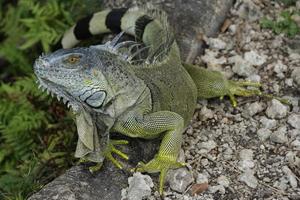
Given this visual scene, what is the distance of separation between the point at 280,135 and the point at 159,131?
96cm

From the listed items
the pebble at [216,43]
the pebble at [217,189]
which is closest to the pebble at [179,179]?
the pebble at [217,189]

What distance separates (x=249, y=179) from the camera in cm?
409

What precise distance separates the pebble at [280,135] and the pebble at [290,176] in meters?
0.29

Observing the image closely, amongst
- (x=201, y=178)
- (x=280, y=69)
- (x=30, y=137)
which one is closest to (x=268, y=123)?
(x=280, y=69)

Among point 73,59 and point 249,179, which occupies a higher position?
point 73,59

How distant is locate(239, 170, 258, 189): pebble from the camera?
4063 millimetres

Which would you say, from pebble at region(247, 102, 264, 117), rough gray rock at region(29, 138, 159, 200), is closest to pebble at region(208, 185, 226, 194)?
rough gray rock at region(29, 138, 159, 200)

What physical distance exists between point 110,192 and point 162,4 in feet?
7.79

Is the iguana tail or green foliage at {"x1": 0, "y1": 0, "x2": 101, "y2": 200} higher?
the iguana tail

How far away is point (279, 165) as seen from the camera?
13.8ft

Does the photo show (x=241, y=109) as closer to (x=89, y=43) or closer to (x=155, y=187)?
(x=155, y=187)

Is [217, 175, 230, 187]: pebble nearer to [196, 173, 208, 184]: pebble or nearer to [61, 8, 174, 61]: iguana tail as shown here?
[196, 173, 208, 184]: pebble

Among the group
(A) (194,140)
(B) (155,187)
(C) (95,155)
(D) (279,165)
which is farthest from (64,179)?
(D) (279,165)

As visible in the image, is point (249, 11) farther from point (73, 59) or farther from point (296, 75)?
point (73, 59)
